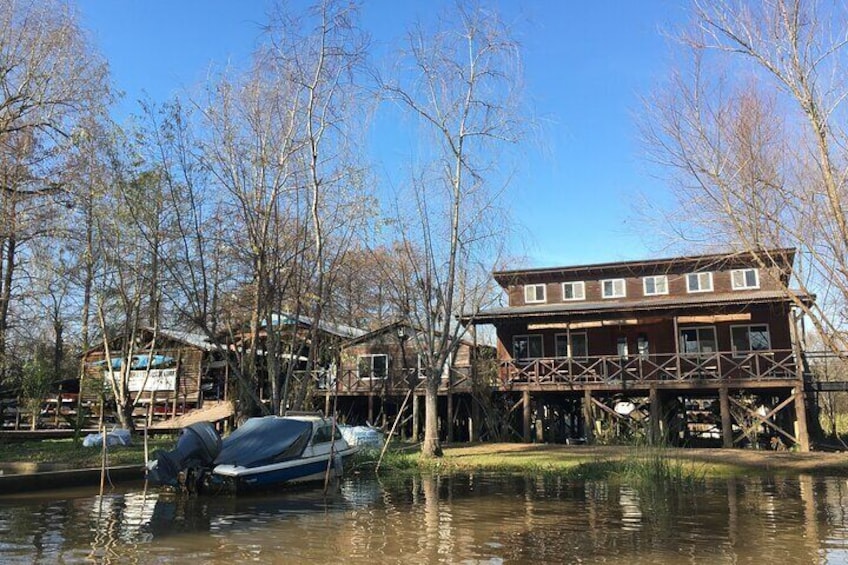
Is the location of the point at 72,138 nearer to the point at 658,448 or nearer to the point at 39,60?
the point at 39,60

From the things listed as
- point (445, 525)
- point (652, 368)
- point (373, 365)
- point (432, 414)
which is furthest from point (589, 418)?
point (445, 525)

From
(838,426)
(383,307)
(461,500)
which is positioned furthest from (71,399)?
(838,426)

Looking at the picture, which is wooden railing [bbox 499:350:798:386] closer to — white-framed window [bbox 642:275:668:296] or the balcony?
the balcony

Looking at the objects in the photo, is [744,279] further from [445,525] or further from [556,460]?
[445,525]

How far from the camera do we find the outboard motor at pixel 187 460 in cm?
1348

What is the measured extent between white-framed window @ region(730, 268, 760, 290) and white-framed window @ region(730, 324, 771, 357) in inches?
71.8

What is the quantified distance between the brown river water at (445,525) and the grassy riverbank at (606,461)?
124cm

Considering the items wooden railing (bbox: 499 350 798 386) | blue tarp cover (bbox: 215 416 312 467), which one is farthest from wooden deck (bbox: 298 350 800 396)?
blue tarp cover (bbox: 215 416 312 467)

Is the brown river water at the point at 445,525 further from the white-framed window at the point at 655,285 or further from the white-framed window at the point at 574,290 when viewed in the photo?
the white-framed window at the point at 574,290

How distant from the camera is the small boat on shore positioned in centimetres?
1348

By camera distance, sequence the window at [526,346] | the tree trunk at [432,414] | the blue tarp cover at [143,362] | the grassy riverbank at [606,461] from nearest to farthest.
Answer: the grassy riverbank at [606,461]
the tree trunk at [432,414]
the window at [526,346]
the blue tarp cover at [143,362]

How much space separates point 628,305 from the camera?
25.7 metres

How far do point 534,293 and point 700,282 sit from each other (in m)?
6.92

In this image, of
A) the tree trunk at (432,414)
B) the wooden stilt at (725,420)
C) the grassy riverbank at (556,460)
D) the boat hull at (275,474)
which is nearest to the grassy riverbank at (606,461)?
the grassy riverbank at (556,460)
